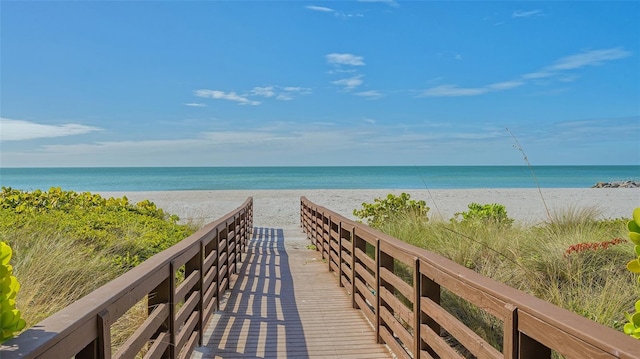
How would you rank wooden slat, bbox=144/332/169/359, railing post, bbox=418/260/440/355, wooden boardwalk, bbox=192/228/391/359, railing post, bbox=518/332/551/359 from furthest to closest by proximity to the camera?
wooden boardwalk, bbox=192/228/391/359 → railing post, bbox=418/260/440/355 → wooden slat, bbox=144/332/169/359 → railing post, bbox=518/332/551/359

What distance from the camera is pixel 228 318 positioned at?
506 cm

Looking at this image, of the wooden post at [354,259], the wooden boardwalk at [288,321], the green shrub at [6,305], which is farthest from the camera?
the wooden post at [354,259]

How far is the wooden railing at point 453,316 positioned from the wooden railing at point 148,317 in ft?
5.11

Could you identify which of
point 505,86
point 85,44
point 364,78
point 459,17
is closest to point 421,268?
point 459,17

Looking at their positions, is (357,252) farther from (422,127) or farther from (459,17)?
(422,127)

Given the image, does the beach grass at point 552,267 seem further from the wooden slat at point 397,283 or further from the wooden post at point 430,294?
the wooden post at point 430,294

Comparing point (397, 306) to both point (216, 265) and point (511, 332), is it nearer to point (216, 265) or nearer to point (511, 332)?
point (511, 332)

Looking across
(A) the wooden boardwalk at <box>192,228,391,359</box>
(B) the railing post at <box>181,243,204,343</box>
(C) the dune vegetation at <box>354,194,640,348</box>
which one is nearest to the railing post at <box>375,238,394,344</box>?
(A) the wooden boardwalk at <box>192,228,391,359</box>

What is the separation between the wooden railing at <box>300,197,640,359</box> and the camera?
146cm

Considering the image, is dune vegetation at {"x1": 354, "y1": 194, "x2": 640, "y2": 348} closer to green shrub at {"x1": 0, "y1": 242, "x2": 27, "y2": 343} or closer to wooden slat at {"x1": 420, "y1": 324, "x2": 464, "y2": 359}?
wooden slat at {"x1": 420, "y1": 324, "x2": 464, "y2": 359}

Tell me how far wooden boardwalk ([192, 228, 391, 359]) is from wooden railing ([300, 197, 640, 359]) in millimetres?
Result: 274

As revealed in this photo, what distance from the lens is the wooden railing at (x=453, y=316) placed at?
146 cm

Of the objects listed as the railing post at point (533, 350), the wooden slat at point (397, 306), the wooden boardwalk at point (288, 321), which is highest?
the railing post at point (533, 350)

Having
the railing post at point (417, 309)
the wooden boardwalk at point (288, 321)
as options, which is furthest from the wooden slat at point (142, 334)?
the railing post at point (417, 309)
